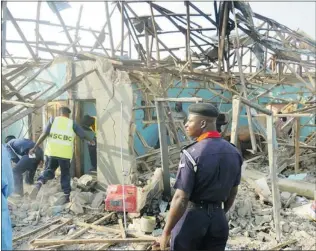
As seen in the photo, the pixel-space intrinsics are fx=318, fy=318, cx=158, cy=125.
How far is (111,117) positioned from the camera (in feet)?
23.8

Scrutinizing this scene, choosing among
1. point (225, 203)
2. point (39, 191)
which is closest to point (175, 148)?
point (39, 191)

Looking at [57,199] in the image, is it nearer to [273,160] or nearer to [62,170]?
[62,170]

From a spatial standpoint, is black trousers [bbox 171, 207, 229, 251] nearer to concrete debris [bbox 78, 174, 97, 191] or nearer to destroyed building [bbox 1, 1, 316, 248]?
destroyed building [bbox 1, 1, 316, 248]

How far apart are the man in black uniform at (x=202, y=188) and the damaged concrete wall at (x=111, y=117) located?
4231 millimetres

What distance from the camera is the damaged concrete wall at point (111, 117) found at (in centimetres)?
702

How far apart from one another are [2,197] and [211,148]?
200 cm

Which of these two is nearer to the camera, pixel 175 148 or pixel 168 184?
pixel 168 184

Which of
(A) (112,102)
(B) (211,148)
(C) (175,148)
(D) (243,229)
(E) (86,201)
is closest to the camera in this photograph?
(B) (211,148)

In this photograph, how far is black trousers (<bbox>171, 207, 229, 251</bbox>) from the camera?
2.69 metres

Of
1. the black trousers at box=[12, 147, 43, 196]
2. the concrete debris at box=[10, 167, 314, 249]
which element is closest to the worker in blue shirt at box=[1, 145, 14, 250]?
the concrete debris at box=[10, 167, 314, 249]

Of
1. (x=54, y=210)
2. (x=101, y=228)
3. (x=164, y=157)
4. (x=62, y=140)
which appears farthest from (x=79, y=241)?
(x=62, y=140)

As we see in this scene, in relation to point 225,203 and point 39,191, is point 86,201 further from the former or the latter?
point 225,203

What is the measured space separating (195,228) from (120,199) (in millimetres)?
3357

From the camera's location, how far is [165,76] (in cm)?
832
